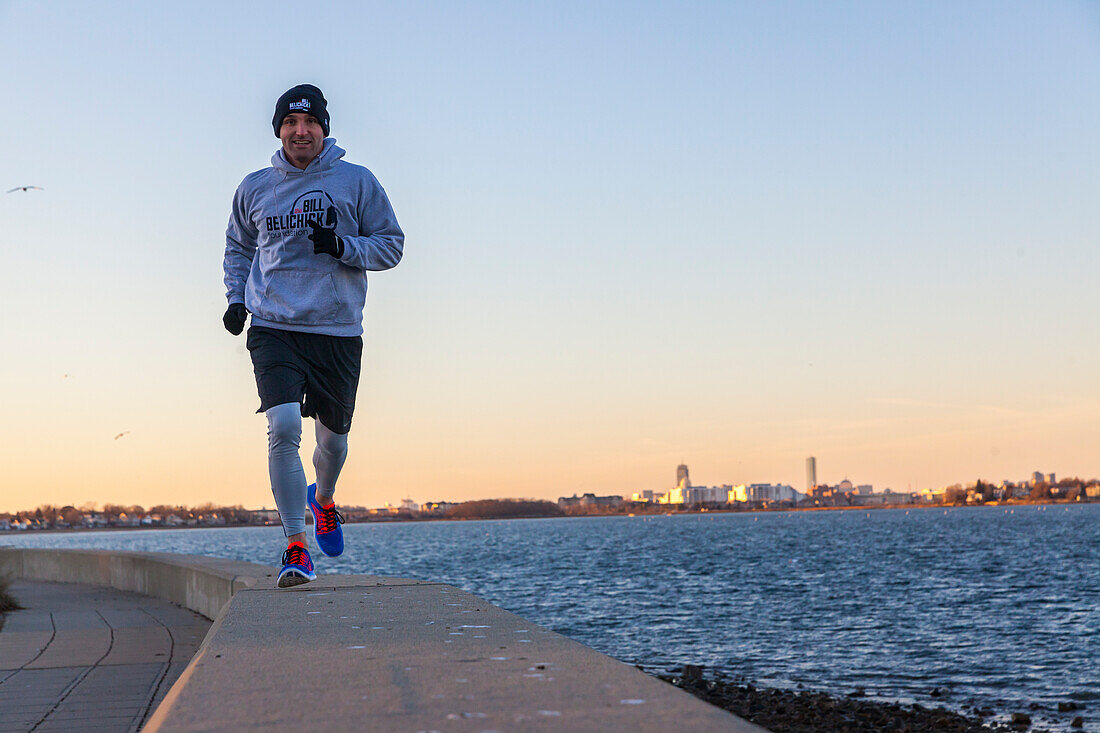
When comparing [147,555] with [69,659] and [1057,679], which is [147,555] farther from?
[1057,679]

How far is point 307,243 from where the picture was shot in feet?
15.6

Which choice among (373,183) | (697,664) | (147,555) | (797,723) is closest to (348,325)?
(373,183)

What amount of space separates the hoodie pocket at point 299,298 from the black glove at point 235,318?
14 centimetres

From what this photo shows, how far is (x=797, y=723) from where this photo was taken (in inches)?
503

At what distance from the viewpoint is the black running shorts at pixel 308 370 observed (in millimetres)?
4684

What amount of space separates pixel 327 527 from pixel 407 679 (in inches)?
133

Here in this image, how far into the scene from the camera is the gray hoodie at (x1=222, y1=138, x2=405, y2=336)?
4738 mm

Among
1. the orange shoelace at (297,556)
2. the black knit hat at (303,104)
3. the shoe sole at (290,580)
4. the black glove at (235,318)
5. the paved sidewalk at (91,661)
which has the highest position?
the black knit hat at (303,104)

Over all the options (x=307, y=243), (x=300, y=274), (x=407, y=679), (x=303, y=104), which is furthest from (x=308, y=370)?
(x=407, y=679)

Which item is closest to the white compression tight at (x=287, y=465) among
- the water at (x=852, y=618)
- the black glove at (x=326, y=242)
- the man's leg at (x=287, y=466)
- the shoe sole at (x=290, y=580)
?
the man's leg at (x=287, y=466)

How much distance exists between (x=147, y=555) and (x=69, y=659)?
214 inches

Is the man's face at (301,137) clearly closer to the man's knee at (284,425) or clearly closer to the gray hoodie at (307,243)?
the gray hoodie at (307,243)

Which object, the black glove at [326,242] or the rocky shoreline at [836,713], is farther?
the rocky shoreline at [836,713]

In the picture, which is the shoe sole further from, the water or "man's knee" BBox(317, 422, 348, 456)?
the water
